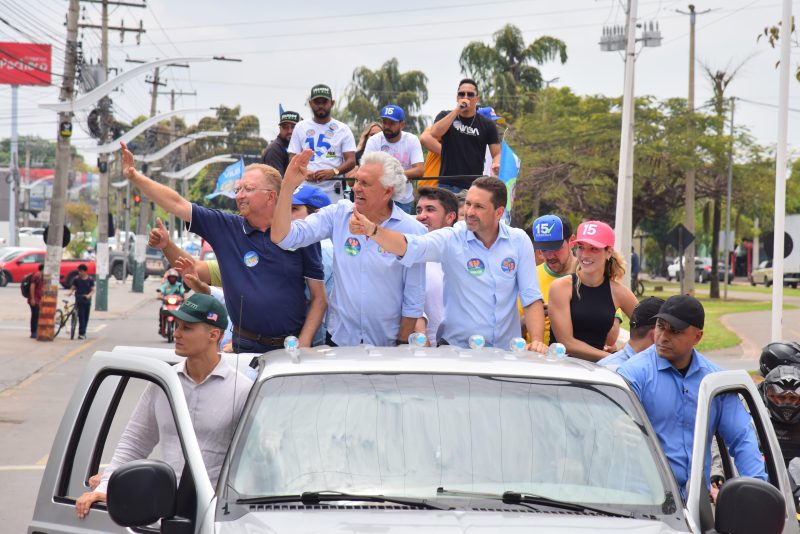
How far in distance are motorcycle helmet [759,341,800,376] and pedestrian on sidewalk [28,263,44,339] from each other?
23996 mm

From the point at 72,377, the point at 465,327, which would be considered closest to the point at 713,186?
the point at 72,377

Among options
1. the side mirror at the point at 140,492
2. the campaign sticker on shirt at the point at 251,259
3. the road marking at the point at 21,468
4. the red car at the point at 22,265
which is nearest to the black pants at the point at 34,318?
the road marking at the point at 21,468

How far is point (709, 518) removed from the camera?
422 centimetres

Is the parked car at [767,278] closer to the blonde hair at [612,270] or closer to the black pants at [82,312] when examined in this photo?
the black pants at [82,312]

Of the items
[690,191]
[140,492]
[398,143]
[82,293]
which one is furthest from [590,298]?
[690,191]

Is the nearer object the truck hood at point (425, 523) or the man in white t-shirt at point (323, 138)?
the truck hood at point (425, 523)

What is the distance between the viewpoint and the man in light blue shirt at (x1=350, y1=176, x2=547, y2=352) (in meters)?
6.59

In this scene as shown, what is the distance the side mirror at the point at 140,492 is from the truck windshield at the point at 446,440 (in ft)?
0.72

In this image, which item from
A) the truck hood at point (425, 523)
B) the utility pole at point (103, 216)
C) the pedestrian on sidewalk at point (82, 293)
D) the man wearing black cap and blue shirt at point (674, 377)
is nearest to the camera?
the truck hood at point (425, 523)

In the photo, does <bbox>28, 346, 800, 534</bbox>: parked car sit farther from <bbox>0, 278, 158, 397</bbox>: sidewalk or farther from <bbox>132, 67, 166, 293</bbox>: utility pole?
<bbox>132, 67, 166, 293</bbox>: utility pole

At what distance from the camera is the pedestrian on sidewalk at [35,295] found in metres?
29.4

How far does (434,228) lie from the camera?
7961 mm

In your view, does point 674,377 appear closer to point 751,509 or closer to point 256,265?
point 751,509

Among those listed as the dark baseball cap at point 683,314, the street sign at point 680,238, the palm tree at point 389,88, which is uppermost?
the palm tree at point 389,88
